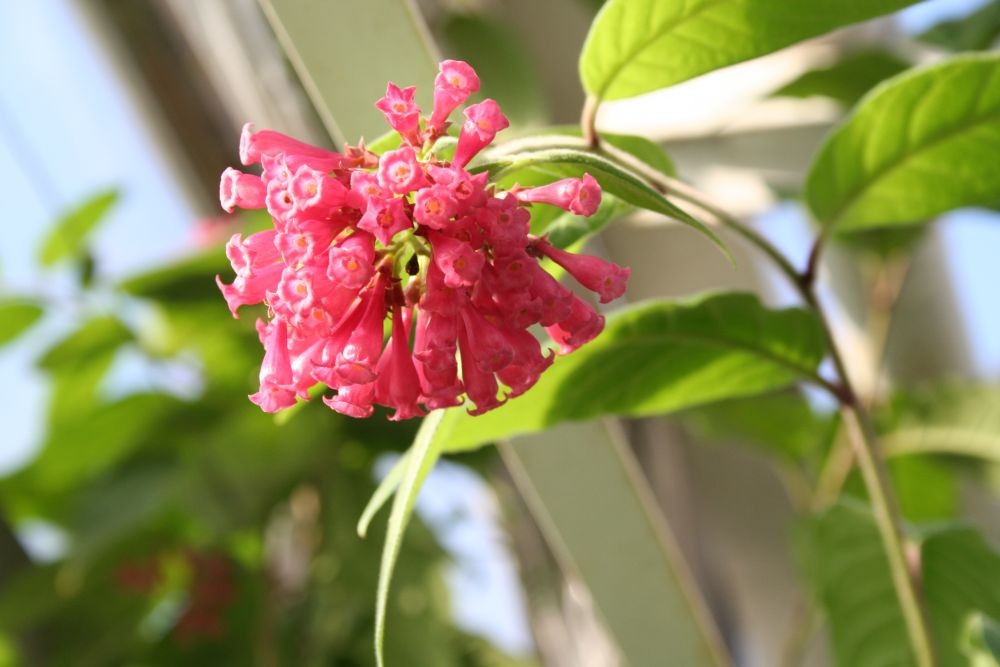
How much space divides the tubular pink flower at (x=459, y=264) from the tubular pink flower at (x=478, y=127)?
0.04 metres

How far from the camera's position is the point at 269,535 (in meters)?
1.58

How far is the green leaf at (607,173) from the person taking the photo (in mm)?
425

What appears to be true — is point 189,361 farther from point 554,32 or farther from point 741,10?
point 741,10

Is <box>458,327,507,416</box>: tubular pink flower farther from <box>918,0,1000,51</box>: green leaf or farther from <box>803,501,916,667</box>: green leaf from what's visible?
<box>918,0,1000,51</box>: green leaf

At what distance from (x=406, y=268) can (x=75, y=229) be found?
1.17 metres

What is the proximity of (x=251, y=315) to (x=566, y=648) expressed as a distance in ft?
2.41

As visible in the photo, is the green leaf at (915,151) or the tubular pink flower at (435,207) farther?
the green leaf at (915,151)

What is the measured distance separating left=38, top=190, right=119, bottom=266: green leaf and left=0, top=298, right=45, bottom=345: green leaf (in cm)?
8

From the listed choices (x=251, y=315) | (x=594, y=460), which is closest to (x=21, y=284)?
(x=251, y=315)

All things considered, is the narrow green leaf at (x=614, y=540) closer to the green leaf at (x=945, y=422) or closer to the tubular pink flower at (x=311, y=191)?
the tubular pink flower at (x=311, y=191)

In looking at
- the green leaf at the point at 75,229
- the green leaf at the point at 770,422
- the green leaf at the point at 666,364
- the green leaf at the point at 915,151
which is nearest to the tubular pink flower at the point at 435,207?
the green leaf at the point at 666,364

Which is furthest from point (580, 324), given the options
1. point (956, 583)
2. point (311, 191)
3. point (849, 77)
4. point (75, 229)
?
point (75, 229)

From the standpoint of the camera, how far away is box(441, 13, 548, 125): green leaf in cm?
125

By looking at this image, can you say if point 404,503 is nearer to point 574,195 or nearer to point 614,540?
point 574,195
